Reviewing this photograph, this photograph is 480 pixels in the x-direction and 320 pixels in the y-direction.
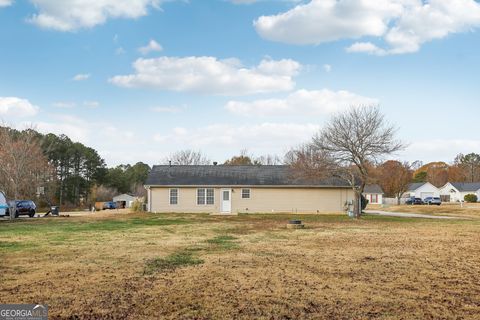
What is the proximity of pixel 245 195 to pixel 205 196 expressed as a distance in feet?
10.7

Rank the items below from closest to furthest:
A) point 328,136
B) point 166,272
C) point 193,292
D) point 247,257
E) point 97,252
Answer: point 193,292 < point 166,272 < point 247,257 < point 97,252 < point 328,136

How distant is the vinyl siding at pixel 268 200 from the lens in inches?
1447

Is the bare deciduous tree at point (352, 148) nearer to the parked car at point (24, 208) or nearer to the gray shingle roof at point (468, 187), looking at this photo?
the parked car at point (24, 208)

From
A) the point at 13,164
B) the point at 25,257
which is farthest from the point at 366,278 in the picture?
the point at 13,164

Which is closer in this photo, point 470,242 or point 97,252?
point 97,252

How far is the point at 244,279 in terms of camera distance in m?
8.81

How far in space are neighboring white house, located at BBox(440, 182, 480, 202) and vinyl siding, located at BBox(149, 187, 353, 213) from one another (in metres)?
58.8

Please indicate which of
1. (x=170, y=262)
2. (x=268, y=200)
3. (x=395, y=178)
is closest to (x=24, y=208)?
(x=268, y=200)

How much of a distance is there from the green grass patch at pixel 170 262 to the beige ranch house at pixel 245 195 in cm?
2461

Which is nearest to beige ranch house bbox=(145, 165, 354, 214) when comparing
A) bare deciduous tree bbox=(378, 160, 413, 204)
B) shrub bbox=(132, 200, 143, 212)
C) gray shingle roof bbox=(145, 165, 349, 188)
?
gray shingle roof bbox=(145, 165, 349, 188)

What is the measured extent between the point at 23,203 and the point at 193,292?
30885 mm

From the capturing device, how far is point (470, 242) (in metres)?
15.6

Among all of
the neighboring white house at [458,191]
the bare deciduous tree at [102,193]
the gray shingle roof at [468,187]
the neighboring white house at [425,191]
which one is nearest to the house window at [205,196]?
the bare deciduous tree at [102,193]

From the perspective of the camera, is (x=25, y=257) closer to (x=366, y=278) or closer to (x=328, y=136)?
(x=366, y=278)
